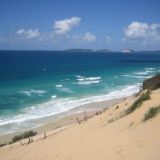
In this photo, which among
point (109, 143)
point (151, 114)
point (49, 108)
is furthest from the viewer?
point (49, 108)

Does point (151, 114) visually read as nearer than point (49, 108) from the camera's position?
Yes

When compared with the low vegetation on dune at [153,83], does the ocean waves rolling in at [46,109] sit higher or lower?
lower

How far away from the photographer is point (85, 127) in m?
14.8

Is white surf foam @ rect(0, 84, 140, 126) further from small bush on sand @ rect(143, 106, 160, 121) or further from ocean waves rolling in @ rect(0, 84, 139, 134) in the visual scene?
small bush on sand @ rect(143, 106, 160, 121)

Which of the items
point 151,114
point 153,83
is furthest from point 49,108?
point 151,114

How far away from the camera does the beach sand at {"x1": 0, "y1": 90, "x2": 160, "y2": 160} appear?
9.35 meters

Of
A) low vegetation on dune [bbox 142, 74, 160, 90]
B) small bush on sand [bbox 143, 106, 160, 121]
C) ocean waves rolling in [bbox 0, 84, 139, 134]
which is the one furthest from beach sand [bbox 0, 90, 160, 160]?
ocean waves rolling in [bbox 0, 84, 139, 134]

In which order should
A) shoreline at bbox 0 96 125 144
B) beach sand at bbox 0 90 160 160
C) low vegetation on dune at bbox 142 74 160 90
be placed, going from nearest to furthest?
beach sand at bbox 0 90 160 160, low vegetation on dune at bbox 142 74 160 90, shoreline at bbox 0 96 125 144

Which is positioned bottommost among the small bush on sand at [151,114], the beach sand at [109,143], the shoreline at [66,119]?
the shoreline at [66,119]

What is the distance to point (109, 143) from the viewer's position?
1077 cm

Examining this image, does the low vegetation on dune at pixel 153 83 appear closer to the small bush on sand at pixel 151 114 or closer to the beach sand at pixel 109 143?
the beach sand at pixel 109 143

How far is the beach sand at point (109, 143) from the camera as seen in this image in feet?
30.7

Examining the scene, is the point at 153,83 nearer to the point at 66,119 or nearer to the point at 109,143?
the point at 66,119

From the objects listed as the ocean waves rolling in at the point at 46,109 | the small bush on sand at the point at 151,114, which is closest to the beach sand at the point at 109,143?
the small bush on sand at the point at 151,114
